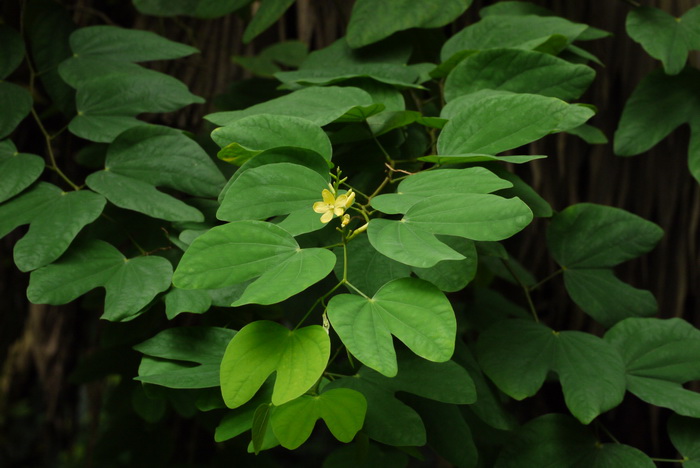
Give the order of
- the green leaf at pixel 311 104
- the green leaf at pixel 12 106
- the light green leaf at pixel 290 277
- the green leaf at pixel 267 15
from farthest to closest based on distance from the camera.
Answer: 1. the green leaf at pixel 267 15
2. the green leaf at pixel 12 106
3. the green leaf at pixel 311 104
4. the light green leaf at pixel 290 277

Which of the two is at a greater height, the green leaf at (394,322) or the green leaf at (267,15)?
the green leaf at (267,15)

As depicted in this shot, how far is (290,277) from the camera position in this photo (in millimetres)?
601

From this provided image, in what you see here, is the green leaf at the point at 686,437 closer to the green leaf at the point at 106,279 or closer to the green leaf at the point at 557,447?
the green leaf at the point at 557,447

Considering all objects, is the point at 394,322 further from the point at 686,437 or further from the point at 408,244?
the point at 686,437

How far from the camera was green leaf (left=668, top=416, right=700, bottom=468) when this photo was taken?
34.8 inches

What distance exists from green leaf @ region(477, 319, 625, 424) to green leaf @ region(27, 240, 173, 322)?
0.45 m

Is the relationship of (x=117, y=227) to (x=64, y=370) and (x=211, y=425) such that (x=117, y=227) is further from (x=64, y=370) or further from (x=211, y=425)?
(x=64, y=370)

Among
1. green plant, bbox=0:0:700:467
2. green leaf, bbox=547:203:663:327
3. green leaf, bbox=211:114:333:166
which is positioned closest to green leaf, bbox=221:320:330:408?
green plant, bbox=0:0:700:467

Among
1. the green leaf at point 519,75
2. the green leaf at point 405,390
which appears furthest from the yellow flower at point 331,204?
the green leaf at point 519,75

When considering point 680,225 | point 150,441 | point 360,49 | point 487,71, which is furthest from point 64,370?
point 680,225

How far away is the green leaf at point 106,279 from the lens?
779 millimetres

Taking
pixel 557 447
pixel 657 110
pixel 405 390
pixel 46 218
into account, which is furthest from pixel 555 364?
pixel 46 218

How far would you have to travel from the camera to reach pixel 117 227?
103 cm

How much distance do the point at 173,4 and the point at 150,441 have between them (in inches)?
36.3
